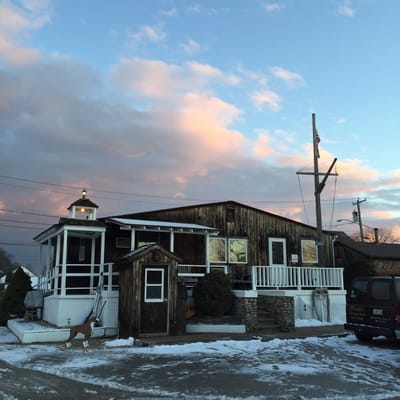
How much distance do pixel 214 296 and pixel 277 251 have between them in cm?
723

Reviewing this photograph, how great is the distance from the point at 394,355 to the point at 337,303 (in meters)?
8.00

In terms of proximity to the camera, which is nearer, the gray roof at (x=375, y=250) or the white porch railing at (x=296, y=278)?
the white porch railing at (x=296, y=278)

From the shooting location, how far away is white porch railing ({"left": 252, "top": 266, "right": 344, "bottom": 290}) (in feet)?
59.1

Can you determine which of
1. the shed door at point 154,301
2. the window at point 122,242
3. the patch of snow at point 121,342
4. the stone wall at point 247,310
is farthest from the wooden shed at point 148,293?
the window at point 122,242

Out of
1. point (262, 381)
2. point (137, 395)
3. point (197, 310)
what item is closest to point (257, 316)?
point (197, 310)

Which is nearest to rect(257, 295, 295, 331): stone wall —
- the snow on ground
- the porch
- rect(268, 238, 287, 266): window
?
the snow on ground

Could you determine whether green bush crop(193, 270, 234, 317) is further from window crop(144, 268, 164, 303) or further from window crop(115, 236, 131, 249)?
window crop(115, 236, 131, 249)

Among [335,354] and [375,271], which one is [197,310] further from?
[375,271]

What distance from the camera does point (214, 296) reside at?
15203mm

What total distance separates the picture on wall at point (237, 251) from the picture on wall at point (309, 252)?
3226 mm

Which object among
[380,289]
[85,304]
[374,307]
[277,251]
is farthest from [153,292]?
[277,251]

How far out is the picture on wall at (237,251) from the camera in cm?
2052

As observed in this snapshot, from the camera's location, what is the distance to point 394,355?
36.3 feet

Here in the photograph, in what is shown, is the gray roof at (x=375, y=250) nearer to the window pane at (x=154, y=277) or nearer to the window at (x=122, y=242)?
the window at (x=122, y=242)
